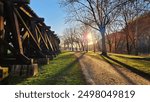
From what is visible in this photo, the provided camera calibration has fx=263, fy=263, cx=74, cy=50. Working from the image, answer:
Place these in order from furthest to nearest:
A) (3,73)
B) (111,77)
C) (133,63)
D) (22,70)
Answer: (133,63) < (111,77) < (22,70) < (3,73)

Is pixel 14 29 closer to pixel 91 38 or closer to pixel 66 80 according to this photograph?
pixel 66 80

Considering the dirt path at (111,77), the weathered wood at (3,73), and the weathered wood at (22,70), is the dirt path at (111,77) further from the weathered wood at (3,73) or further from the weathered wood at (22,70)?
the weathered wood at (3,73)

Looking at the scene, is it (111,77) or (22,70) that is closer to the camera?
(22,70)

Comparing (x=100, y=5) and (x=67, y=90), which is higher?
(x=100, y=5)

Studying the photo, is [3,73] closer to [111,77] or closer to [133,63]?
[111,77]

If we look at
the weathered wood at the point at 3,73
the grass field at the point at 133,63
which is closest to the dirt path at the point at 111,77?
the grass field at the point at 133,63

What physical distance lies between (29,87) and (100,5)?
24747 millimetres

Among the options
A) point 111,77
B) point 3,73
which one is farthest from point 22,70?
point 111,77

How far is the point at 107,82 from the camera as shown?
8867mm

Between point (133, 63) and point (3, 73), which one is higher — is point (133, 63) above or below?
below

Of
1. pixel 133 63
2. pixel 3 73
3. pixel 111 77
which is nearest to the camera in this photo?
pixel 3 73

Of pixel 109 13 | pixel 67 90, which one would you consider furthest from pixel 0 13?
pixel 109 13

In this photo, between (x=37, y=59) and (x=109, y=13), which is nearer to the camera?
(x=37, y=59)

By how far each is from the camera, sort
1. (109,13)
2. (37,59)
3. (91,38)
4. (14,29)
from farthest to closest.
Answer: (91,38) → (109,13) → (37,59) → (14,29)
